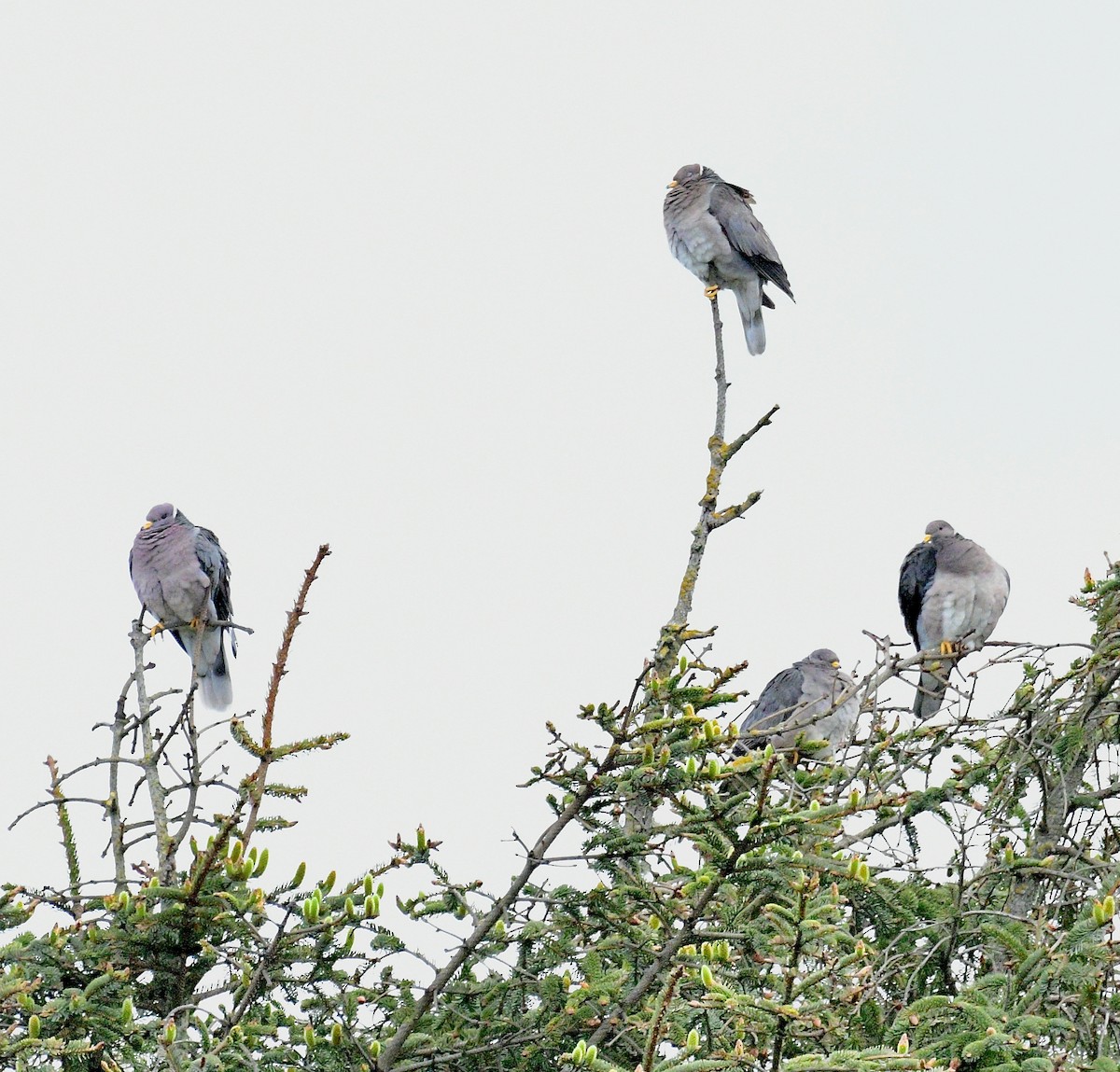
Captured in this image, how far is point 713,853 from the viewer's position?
3.31 metres

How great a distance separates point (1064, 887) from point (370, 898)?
2113 millimetres

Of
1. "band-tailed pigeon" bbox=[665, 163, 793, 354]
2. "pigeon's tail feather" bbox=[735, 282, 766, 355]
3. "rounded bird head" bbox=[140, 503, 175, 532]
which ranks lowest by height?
"rounded bird head" bbox=[140, 503, 175, 532]

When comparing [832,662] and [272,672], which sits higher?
[832,662]

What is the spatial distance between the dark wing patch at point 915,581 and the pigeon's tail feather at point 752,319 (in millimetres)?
1631

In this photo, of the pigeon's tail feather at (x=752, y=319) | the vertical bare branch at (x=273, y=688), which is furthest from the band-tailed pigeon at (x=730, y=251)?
the vertical bare branch at (x=273, y=688)

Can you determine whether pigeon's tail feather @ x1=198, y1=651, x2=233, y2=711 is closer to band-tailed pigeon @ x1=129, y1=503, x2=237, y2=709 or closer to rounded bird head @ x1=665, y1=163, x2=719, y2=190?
band-tailed pigeon @ x1=129, y1=503, x2=237, y2=709

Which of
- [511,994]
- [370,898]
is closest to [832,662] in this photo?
[511,994]

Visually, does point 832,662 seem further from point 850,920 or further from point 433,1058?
point 433,1058

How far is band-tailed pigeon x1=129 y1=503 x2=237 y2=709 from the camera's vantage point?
24.8 feet

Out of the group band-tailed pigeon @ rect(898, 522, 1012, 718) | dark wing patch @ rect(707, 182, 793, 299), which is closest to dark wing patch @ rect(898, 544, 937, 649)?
band-tailed pigeon @ rect(898, 522, 1012, 718)

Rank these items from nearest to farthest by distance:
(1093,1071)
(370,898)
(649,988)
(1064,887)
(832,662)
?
(1093,1071) < (370,898) < (649,988) < (1064,887) < (832,662)

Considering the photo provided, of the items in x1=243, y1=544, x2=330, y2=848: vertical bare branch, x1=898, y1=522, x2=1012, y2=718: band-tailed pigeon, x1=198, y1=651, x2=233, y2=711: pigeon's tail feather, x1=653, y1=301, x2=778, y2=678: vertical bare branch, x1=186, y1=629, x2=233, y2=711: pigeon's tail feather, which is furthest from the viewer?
x1=198, y1=651, x2=233, y2=711: pigeon's tail feather

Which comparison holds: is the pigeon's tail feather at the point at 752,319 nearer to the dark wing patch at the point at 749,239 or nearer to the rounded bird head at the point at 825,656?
the dark wing patch at the point at 749,239

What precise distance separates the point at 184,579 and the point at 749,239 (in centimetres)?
389
